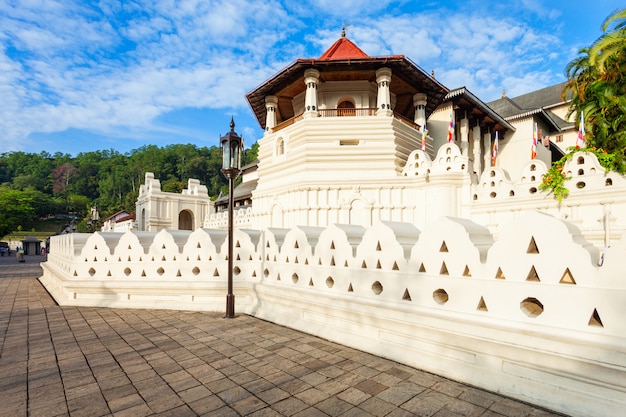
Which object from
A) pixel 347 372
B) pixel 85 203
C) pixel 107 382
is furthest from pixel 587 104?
pixel 85 203

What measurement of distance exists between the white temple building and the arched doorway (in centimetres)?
2223

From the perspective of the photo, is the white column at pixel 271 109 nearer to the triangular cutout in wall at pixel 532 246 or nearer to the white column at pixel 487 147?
the white column at pixel 487 147

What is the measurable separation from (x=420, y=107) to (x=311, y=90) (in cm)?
679

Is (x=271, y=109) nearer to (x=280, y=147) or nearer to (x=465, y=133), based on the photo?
(x=280, y=147)

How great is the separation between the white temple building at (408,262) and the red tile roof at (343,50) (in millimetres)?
3092

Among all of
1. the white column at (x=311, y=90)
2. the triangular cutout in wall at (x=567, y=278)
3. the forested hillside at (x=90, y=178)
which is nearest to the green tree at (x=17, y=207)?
the forested hillside at (x=90, y=178)

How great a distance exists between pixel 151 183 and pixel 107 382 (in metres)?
33.6

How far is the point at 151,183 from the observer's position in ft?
109

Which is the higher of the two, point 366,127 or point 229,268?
point 366,127

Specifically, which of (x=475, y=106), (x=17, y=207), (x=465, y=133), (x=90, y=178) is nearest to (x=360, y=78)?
(x=475, y=106)

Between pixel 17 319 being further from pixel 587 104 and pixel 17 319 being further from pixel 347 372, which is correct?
pixel 587 104

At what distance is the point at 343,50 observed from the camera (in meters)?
19.9

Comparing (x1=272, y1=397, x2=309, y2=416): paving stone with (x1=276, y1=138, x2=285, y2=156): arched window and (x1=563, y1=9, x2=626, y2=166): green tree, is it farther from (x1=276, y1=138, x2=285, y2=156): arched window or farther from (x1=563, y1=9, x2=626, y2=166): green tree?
(x1=276, y1=138, x2=285, y2=156): arched window

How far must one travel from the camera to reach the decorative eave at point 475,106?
67.2ft
